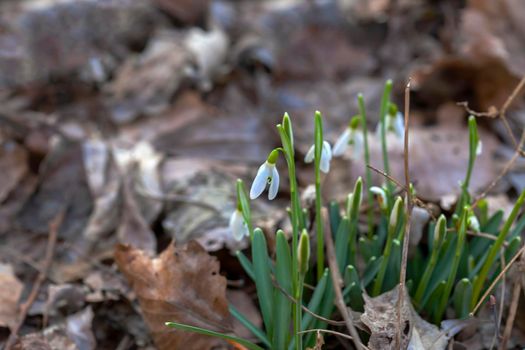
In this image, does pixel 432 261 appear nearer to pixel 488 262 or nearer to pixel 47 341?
pixel 488 262

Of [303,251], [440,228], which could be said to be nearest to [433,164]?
[440,228]

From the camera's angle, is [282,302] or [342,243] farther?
[342,243]

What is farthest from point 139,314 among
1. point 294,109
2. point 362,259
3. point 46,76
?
point 46,76

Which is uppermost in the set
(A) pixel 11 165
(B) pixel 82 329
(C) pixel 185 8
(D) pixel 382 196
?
(C) pixel 185 8

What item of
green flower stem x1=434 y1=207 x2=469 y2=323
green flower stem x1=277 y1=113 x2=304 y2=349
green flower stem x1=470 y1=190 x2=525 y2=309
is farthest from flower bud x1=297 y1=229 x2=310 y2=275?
green flower stem x1=470 y1=190 x2=525 y2=309

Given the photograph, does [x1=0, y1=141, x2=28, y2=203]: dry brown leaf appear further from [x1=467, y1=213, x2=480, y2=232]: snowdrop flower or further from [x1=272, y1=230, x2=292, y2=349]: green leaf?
[x1=467, y1=213, x2=480, y2=232]: snowdrop flower

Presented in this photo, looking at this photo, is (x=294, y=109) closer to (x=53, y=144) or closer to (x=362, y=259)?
(x=53, y=144)
